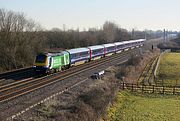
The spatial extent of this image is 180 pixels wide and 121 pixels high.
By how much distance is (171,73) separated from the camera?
50.2 meters

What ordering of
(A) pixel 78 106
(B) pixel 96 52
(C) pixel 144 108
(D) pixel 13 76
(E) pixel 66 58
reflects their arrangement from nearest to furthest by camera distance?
(A) pixel 78 106
(C) pixel 144 108
(D) pixel 13 76
(E) pixel 66 58
(B) pixel 96 52

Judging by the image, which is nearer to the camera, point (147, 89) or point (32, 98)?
point (32, 98)

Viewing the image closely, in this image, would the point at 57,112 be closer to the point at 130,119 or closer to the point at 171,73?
the point at 130,119

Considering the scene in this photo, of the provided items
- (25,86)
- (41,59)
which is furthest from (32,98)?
(41,59)

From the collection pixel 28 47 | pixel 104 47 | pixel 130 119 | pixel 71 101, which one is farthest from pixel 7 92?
pixel 104 47

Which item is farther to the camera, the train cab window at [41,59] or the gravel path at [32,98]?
the train cab window at [41,59]

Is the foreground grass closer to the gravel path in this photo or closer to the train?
the gravel path

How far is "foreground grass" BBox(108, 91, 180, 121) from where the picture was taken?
24438 millimetres

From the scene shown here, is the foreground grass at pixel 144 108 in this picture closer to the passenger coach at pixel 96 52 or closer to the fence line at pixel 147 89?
the fence line at pixel 147 89

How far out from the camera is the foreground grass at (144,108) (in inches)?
962

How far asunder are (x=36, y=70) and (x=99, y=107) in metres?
14.8

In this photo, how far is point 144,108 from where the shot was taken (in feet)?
90.4

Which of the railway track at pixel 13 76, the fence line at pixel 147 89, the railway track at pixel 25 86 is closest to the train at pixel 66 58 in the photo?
the railway track at pixel 25 86

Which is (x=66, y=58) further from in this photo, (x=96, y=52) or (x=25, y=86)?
(x=96, y=52)
